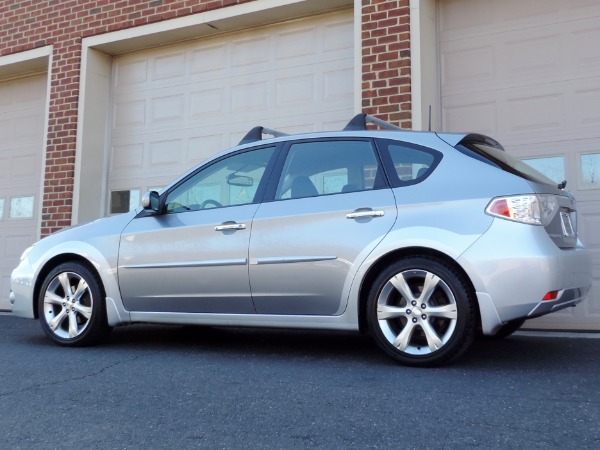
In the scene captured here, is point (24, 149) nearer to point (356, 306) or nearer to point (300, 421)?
point (356, 306)

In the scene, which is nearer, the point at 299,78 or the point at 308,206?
the point at 308,206

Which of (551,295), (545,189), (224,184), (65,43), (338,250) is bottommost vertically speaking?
(551,295)

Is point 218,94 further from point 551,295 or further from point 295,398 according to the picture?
point 295,398

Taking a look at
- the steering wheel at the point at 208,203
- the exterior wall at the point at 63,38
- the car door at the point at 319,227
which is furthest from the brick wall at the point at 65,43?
the car door at the point at 319,227

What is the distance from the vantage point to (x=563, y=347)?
4660 mm

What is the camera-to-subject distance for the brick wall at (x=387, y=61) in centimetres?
646

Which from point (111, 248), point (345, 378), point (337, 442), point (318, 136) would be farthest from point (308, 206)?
point (337, 442)

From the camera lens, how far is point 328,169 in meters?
4.46

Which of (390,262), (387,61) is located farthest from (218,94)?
(390,262)

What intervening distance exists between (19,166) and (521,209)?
8201 millimetres

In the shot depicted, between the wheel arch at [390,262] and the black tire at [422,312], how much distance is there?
26 millimetres

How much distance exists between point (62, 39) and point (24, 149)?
1.81 metres

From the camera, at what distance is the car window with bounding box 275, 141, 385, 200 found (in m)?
4.16

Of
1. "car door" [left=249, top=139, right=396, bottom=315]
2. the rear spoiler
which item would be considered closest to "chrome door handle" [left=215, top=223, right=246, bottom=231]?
"car door" [left=249, top=139, right=396, bottom=315]
